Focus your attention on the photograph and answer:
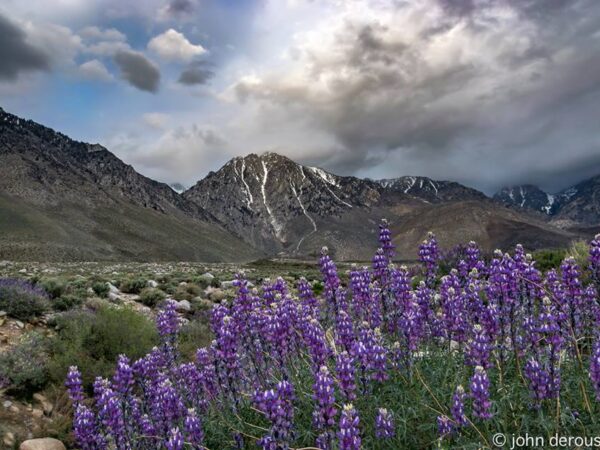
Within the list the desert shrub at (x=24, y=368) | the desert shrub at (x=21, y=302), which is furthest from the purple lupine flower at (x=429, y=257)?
the desert shrub at (x=21, y=302)

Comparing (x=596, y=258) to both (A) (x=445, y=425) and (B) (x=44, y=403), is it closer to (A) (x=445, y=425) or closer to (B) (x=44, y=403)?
(A) (x=445, y=425)

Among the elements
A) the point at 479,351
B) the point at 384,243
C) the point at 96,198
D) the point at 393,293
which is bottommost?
the point at 479,351

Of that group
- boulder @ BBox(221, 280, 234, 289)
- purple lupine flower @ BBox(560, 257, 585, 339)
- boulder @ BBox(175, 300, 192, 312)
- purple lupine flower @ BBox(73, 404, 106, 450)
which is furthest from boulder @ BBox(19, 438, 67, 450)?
boulder @ BBox(221, 280, 234, 289)

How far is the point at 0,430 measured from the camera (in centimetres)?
747

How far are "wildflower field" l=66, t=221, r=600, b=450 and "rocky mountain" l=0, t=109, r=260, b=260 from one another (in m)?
96.7

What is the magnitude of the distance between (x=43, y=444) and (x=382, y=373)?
5966 millimetres

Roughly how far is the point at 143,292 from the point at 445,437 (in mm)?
15853

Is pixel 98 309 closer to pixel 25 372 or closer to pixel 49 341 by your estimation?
pixel 49 341

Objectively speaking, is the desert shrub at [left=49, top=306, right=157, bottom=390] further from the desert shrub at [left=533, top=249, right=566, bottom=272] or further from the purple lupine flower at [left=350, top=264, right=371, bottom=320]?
the desert shrub at [left=533, top=249, right=566, bottom=272]

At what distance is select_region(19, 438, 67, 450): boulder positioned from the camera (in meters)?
7.38

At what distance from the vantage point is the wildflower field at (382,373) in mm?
4461

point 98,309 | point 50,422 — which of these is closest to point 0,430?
point 50,422

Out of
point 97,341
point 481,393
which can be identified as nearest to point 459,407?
point 481,393

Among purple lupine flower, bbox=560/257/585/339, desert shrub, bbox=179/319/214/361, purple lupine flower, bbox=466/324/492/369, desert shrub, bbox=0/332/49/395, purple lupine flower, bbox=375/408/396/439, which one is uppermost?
purple lupine flower, bbox=560/257/585/339
